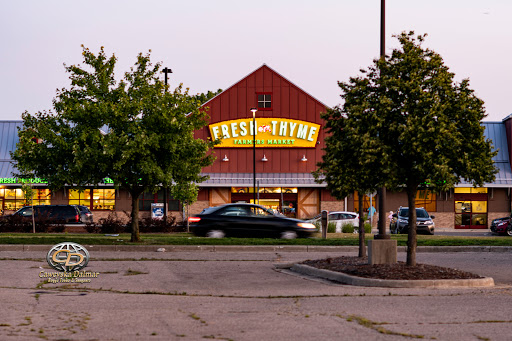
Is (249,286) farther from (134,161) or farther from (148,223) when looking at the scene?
(148,223)

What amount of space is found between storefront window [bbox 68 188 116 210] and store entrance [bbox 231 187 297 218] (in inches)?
336

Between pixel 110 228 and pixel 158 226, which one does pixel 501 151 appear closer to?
pixel 158 226

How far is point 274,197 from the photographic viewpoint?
158 ft

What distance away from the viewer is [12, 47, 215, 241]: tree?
24531mm

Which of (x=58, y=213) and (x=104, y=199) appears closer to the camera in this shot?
(x=58, y=213)

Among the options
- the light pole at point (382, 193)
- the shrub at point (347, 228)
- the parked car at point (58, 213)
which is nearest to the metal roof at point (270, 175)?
the parked car at point (58, 213)

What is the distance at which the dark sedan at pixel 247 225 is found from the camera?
26500 mm

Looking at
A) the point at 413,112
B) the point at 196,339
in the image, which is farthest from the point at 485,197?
the point at 196,339

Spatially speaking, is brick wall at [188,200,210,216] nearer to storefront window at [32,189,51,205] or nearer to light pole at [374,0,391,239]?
storefront window at [32,189,51,205]

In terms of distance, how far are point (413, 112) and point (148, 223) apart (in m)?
22.9

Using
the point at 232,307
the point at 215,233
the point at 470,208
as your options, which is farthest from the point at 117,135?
the point at 470,208

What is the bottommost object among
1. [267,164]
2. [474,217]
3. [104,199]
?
[474,217]

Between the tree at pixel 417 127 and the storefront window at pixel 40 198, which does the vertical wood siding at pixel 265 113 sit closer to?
the storefront window at pixel 40 198

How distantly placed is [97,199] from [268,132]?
12937mm
